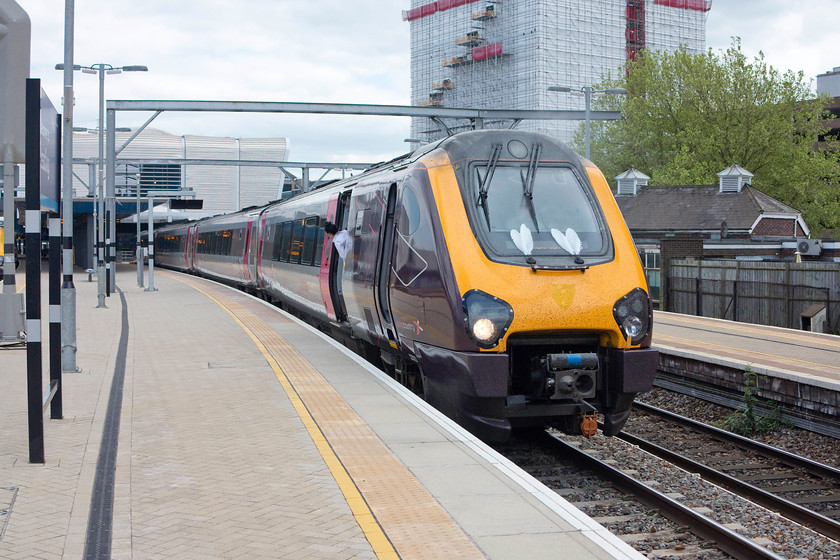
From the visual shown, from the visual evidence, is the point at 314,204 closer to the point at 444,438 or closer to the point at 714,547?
the point at 444,438

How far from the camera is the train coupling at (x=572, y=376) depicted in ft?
28.5

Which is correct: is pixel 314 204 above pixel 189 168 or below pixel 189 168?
below

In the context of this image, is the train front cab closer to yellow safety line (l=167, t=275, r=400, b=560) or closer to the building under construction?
yellow safety line (l=167, t=275, r=400, b=560)

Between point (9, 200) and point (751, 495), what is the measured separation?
11.1 metres

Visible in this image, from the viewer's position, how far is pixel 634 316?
29.5 feet

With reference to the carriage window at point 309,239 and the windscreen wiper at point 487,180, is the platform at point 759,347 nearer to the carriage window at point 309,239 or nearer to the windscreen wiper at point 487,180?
the windscreen wiper at point 487,180

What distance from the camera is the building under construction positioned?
91.9 meters

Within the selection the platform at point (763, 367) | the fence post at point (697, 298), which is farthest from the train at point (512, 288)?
the fence post at point (697, 298)

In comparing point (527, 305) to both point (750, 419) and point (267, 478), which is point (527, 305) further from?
point (750, 419)

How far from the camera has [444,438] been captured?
8102 millimetres

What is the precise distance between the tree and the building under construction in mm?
33451

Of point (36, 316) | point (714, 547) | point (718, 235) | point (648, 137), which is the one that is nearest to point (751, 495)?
point (714, 547)

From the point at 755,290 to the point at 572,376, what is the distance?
1603 cm

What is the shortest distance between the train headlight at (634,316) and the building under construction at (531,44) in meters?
76.9
